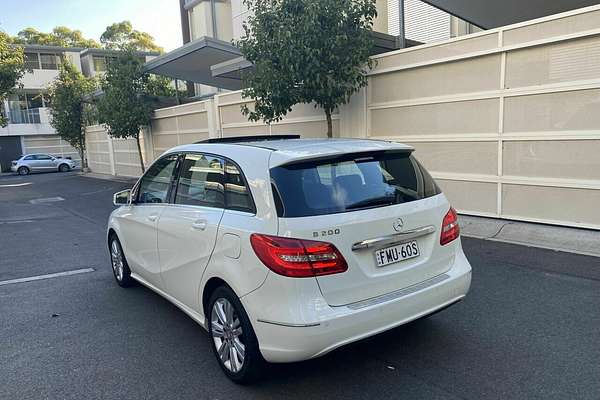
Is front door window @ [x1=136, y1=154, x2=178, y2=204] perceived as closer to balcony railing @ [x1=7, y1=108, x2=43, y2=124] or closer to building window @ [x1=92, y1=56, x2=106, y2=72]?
balcony railing @ [x1=7, y1=108, x2=43, y2=124]

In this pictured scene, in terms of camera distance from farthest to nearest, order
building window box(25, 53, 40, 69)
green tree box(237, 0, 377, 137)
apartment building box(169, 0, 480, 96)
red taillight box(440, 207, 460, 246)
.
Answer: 1. building window box(25, 53, 40, 69)
2. apartment building box(169, 0, 480, 96)
3. green tree box(237, 0, 377, 137)
4. red taillight box(440, 207, 460, 246)

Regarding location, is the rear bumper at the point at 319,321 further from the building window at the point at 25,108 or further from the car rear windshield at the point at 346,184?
the building window at the point at 25,108

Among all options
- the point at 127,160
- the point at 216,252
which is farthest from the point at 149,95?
the point at 216,252

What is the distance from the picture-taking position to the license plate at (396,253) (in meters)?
3.00

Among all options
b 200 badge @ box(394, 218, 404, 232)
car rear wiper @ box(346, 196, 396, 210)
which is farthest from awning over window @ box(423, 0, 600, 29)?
b 200 badge @ box(394, 218, 404, 232)

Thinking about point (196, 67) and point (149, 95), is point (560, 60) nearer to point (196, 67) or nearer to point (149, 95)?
point (196, 67)

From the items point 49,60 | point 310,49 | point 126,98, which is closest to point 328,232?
point 310,49

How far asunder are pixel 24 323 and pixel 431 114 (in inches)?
265

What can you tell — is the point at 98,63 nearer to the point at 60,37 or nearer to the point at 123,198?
the point at 60,37

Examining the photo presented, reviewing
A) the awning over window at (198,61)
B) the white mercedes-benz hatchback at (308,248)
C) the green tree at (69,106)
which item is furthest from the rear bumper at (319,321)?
the green tree at (69,106)

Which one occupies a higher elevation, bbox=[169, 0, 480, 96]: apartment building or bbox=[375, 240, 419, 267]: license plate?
bbox=[169, 0, 480, 96]: apartment building

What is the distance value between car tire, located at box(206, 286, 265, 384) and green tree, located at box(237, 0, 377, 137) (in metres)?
5.79

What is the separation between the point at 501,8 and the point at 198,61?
878 cm

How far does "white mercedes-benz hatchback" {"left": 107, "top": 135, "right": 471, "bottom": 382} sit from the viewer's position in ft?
9.12
